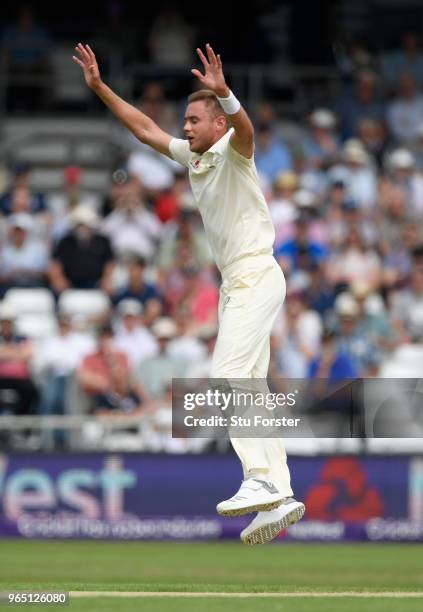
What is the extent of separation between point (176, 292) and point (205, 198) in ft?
22.8

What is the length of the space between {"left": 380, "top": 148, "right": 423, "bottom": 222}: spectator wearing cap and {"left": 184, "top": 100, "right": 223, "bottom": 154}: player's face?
842 cm

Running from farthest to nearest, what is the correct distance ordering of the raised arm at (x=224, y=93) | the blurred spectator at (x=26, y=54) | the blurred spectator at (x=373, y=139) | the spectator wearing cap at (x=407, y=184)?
1. the blurred spectator at (x=26, y=54)
2. the blurred spectator at (x=373, y=139)
3. the spectator wearing cap at (x=407, y=184)
4. the raised arm at (x=224, y=93)

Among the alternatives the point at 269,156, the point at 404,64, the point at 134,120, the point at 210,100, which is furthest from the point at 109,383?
the point at 404,64

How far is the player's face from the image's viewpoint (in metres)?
9.29

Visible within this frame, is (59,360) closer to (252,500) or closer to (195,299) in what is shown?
(195,299)

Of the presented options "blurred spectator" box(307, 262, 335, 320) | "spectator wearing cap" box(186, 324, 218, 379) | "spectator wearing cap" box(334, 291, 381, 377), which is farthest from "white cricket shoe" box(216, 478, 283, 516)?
"blurred spectator" box(307, 262, 335, 320)

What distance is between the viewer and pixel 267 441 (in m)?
9.34

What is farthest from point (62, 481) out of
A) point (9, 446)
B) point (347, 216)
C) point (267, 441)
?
point (267, 441)

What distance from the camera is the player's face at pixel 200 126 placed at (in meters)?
9.29

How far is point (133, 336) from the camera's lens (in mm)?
15531

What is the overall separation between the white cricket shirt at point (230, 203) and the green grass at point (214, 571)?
1.99 metres

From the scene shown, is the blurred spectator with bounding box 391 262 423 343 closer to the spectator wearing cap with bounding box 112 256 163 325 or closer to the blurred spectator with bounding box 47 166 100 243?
the spectator wearing cap with bounding box 112 256 163 325

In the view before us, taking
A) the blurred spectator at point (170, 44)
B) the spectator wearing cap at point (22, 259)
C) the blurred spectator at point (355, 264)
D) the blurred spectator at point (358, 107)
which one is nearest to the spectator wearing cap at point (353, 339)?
the blurred spectator at point (355, 264)

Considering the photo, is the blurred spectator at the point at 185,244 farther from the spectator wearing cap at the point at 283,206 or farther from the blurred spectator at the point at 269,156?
the blurred spectator at the point at 269,156
